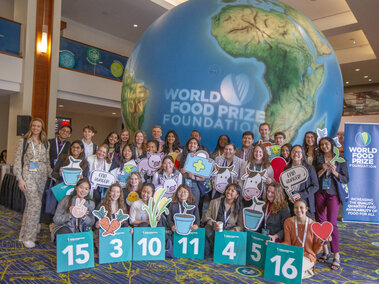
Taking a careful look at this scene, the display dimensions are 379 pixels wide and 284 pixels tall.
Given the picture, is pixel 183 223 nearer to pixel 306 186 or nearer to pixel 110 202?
pixel 110 202

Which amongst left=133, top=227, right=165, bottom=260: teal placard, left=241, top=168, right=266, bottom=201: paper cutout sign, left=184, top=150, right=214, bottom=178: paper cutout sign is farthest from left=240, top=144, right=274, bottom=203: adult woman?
left=133, top=227, right=165, bottom=260: teal placard

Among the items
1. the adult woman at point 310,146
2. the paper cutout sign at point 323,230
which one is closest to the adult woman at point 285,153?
the adult woman at point 310,146

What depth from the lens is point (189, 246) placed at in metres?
3.46

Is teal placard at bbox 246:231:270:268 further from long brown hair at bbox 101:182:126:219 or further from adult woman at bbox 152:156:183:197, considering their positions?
long brown hair at bbox 101:182:126:219

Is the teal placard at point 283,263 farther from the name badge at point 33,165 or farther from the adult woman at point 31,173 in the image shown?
the name badge at point 33,165

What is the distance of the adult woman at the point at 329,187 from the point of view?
3.59 m

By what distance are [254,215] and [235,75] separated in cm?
196

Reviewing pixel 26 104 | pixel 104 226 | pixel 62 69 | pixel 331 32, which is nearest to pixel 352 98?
pixel 331 32

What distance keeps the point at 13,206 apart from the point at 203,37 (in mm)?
4613

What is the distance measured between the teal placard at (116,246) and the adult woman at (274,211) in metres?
1.43

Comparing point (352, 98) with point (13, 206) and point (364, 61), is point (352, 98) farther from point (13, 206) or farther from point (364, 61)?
point (13, 206)

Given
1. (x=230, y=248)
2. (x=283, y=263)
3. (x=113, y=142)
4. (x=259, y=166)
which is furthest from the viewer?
(x=113, y=142)

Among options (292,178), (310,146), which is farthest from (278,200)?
(310,146)

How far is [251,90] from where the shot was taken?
4391 mm
